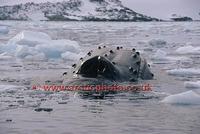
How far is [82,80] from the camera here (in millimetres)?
16156

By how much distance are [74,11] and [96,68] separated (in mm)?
163150

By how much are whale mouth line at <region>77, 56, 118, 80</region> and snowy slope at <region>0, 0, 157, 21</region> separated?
135 meters

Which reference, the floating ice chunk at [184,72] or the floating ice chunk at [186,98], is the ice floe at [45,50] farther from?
the floating ice chunk at [186,98]

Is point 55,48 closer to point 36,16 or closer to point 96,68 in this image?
point 96,68

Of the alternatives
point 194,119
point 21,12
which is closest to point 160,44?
point 194,119

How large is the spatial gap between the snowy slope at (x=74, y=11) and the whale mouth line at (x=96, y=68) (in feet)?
441

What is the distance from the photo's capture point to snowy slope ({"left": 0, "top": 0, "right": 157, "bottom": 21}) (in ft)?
527

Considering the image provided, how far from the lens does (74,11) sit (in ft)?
586

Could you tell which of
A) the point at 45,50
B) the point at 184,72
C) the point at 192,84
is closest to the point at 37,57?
the point at 45,50

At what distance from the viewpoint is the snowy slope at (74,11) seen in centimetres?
16062

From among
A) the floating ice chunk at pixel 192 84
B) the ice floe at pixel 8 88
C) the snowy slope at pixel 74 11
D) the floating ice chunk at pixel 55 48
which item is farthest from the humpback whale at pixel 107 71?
the snowy slope at pixel 74 11

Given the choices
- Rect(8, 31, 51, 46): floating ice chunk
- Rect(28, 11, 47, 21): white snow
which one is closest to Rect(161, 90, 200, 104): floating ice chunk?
Rect(8, 31, 51, 46): floating ice chunk

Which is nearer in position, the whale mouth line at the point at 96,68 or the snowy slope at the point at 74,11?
the whale mouth line at the point at 96,68

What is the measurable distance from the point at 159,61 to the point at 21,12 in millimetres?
143828
